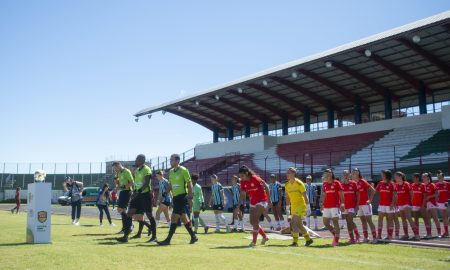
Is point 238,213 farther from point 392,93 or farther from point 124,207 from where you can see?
point 392,93

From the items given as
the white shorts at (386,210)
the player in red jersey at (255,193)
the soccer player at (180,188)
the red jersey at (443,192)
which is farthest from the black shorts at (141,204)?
the red jersey at (443,192)

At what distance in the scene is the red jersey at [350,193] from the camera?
1310 centimetres

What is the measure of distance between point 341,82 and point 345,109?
21.3ft

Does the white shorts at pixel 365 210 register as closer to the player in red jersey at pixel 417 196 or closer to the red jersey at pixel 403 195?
the red jersey at pixel 403 195

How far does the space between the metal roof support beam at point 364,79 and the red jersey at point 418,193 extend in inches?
793

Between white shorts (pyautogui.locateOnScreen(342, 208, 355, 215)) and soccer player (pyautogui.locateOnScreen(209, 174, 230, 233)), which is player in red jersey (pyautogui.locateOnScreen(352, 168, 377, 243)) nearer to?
white shorts (pyautogui.locateOnScreen(342, 208, 355, 215))

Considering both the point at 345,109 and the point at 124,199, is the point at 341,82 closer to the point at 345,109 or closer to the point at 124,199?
the point at 345,109

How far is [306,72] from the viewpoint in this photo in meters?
36.0

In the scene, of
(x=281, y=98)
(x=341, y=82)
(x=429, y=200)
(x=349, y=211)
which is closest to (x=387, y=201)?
(x=349, y=211)

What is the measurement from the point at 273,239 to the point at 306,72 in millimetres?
24494

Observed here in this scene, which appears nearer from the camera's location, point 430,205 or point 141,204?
point 141,204

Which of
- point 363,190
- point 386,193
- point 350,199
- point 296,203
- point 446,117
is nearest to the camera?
point 296,203

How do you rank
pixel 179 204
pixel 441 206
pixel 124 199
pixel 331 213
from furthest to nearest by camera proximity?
1. pixel 441 206
2. pixel 124 199
3. pixel 331 213
4. pixel 179 204

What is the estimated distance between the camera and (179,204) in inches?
453
